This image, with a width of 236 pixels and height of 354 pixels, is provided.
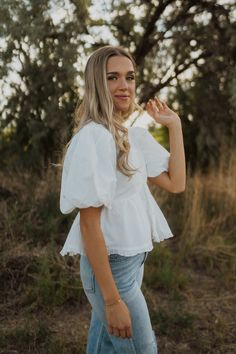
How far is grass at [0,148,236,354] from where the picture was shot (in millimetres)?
3281

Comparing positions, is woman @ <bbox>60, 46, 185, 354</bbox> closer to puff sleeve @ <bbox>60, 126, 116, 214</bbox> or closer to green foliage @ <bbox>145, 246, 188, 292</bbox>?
puff sleeve @ <bbox>60, 126, 116, 214</bbox>

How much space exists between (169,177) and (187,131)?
5.34m

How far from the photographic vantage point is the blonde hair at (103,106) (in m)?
1.71

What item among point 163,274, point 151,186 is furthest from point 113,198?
point 151,186

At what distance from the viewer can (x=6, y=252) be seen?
159 inches

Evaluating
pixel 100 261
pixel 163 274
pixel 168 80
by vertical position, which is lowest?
pixel 163 274

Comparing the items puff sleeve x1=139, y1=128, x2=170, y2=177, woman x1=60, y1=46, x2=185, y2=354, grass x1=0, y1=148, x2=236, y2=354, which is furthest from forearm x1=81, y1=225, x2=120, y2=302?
grass x1=0, y1=148, x2=236, y2=354

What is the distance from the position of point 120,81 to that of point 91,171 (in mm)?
400

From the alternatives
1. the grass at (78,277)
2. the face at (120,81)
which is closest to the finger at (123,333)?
the face at (120,81)

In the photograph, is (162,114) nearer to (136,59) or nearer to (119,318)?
(119,318)

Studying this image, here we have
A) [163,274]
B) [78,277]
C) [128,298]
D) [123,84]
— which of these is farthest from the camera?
[163,274]

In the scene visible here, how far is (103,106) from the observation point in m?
1.76

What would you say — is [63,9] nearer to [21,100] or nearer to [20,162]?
[21,100]

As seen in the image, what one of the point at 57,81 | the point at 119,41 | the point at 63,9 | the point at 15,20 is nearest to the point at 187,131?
the point at 119,41
